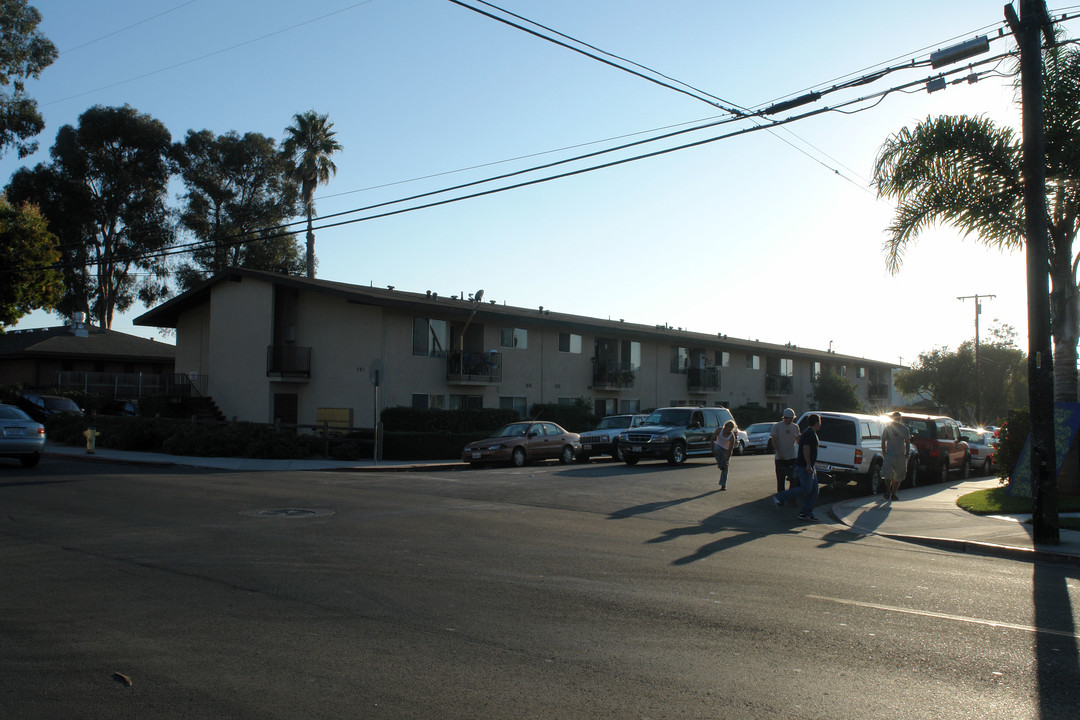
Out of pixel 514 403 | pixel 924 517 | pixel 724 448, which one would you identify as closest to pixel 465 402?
pixel 514 403

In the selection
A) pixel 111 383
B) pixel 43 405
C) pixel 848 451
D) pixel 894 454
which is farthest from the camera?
pixel 111 383

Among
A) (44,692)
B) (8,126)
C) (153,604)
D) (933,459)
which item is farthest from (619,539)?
(8,126)

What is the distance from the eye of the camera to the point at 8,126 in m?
38.4

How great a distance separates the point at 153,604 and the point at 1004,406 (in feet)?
214

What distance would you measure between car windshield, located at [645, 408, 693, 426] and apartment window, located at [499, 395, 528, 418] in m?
9.08

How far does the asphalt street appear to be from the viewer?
16.5 ft

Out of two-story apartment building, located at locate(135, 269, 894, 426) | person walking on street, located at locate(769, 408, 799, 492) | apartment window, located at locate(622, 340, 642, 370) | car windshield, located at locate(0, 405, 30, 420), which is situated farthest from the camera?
apartment window, located at locate(622, 340, 642, 370)

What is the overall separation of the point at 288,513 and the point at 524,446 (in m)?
14.0

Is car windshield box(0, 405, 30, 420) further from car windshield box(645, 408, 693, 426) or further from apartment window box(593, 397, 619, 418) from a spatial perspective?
apartment window box(593, 397, 619, 418)

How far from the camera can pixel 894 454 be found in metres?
17.5

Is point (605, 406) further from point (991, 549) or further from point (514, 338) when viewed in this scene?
point (991, 549)

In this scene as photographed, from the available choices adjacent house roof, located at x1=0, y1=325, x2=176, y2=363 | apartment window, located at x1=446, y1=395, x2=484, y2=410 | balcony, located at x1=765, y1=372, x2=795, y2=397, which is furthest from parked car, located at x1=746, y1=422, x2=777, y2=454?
adjacent house roof, located at x1=0, y1=325, x2=176, y2=363

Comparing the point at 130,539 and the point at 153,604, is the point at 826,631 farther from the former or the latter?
the point at 130,539

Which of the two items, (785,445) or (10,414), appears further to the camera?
(10,414)
